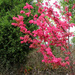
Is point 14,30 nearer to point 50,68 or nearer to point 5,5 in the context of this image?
point 5,5

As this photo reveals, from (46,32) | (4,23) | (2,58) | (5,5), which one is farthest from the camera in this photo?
(5,5)

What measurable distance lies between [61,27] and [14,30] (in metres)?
2.12

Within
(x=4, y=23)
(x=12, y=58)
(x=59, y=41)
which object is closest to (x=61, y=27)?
(x=59, y=41)

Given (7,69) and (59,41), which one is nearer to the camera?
(59,41)

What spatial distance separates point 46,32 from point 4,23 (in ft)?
7.22

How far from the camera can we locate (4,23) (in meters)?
4.66

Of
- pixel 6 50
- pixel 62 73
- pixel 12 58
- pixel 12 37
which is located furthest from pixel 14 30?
pixel 62 73

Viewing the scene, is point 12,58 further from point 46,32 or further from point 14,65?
point 46,32

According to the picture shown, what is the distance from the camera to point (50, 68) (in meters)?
4.85

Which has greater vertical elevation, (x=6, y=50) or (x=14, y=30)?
(x=14, y=30)

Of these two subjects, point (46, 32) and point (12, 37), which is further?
point (12, 37)

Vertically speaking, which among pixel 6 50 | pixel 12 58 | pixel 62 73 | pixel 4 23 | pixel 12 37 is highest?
pixel 4 23

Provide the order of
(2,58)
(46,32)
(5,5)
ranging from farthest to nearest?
(5,5) < (2,58) < (46,32)

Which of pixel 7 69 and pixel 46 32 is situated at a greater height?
pixel 46 32
